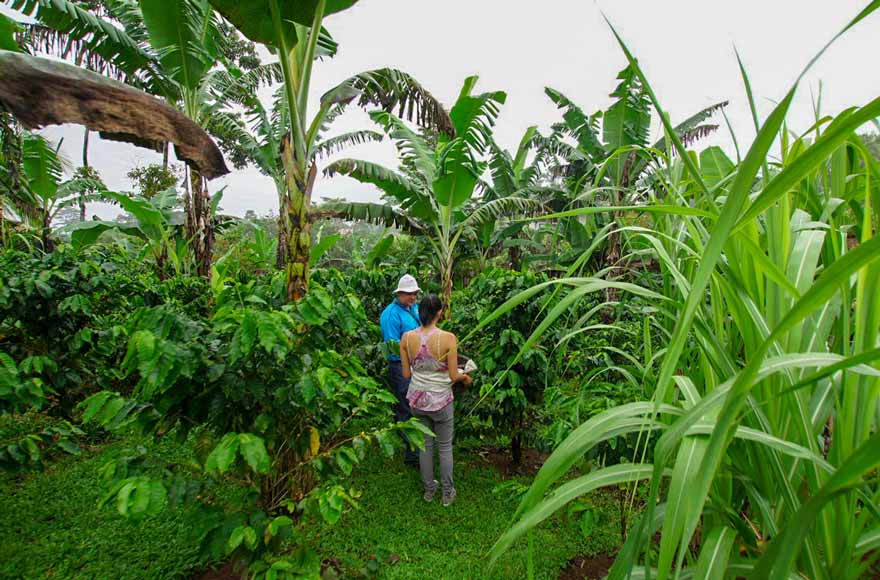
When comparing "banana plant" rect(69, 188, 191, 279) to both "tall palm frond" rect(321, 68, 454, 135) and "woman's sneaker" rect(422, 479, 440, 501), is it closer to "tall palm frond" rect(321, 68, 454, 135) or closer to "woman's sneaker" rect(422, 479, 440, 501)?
"tall palm frond" rect(321, 68, 454, 135)

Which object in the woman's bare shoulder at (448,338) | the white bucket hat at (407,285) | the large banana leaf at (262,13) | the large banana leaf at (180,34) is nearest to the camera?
the large banana leaf at (262,13)

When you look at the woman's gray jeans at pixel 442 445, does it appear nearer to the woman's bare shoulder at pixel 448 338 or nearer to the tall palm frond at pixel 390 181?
the woman's bare shoulder at pixel 448 338

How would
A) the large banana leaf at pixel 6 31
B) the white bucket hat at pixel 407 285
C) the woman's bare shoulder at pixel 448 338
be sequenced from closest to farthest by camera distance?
the woman's bare shoulder at pixel 448 338 → the large banana leaf at pixel 6 31 → the white bucket hat at pixel 407 285

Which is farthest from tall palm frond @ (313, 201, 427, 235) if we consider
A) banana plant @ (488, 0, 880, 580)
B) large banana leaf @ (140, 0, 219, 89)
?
banana plant @ (488, 0, 880, 580)

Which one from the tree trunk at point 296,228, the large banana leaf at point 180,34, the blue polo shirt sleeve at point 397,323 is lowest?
the blue polo shirt sleeve at point 397,323

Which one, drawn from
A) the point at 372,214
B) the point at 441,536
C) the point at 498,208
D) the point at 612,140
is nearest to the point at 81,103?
the point at 441,536

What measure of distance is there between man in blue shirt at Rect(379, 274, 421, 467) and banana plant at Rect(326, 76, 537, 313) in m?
1.54

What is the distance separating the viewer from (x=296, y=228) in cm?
253

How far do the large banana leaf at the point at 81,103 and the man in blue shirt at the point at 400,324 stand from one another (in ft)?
6.42

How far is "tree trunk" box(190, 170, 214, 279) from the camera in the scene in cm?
652

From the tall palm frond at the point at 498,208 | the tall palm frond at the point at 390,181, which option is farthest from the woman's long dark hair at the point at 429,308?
the tall palm frond at the point at 498,208

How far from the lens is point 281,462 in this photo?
218cm

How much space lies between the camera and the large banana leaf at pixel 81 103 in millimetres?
1658

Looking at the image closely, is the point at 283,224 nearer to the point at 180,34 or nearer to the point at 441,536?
the point at 180,34
